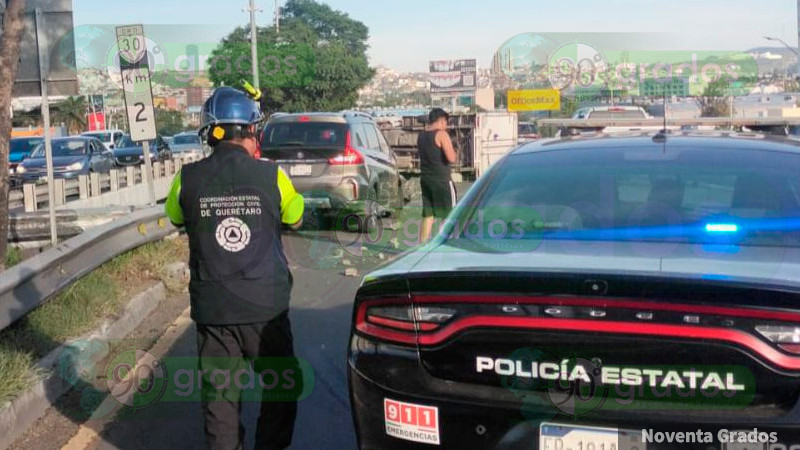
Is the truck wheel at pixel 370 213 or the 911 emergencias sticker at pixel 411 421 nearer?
the 911 emergencias sticker at pixel 411 421

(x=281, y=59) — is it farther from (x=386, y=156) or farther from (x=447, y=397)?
(x=447, y=397)

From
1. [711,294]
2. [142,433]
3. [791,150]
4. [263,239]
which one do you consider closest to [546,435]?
[711,294]

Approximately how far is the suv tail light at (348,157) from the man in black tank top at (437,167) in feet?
7.58

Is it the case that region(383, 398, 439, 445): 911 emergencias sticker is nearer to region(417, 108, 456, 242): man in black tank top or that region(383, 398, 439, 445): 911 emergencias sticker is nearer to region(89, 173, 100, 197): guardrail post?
region(417, 108, 456, 242): man in black tank top

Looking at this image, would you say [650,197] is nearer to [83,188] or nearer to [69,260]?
[69,260]

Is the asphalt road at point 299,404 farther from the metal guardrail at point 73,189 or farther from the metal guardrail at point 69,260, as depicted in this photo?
the metal guardrail at point 73,189

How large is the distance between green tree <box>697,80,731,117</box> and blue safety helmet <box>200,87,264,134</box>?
45.3 ft

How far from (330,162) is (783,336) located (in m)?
10.5

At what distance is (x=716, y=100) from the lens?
753 inches

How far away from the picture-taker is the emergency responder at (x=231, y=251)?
3977mm

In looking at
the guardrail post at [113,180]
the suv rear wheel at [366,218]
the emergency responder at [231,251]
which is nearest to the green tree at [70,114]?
the guardrail post at [113,180]

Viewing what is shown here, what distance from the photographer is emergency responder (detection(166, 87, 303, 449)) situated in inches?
157

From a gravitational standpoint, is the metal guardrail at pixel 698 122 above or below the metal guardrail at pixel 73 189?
above

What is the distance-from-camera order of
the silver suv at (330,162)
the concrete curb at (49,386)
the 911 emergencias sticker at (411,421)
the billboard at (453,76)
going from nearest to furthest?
the 911 emergencias sticker at (411,421) < the concrete curb at (49,386) < the silver suv at (330,162) < the billboard at (453,76)
